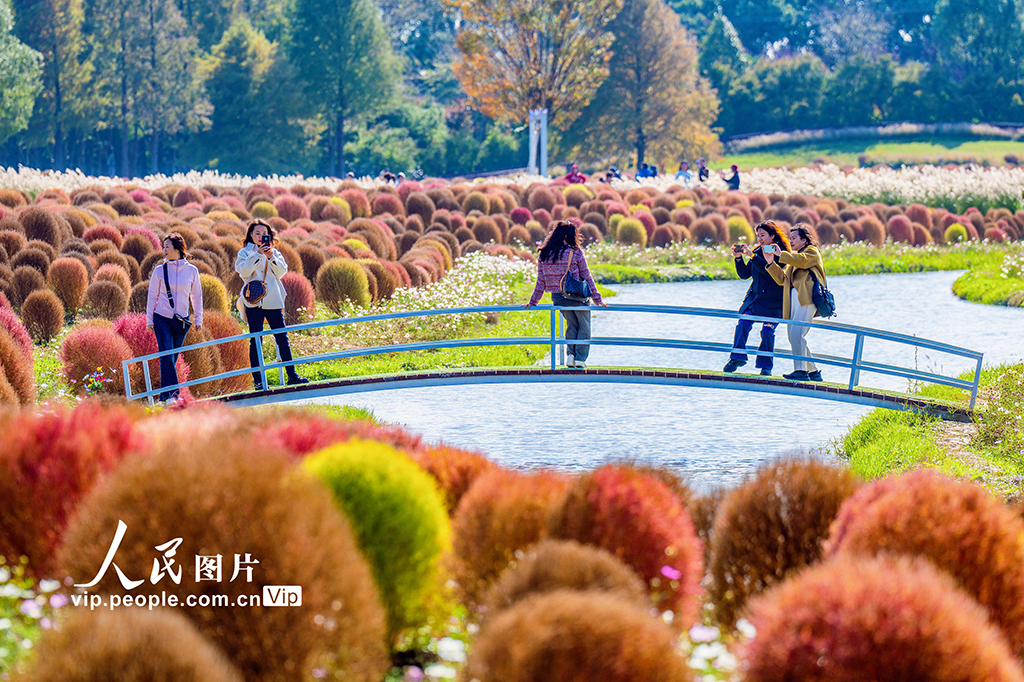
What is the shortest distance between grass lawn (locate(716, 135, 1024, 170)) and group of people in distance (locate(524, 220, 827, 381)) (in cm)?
4720

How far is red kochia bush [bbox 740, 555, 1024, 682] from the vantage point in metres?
3.49

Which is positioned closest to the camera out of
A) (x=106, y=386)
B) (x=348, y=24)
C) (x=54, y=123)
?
(x=106, y=386)

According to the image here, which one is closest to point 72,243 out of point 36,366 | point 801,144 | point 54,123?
point 36,366

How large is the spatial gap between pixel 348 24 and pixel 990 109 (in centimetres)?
3733

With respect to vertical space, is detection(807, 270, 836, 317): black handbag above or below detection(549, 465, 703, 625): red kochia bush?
above

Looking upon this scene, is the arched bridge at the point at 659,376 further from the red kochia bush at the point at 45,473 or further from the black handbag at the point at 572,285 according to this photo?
the red kochia bush at the point at 45,473

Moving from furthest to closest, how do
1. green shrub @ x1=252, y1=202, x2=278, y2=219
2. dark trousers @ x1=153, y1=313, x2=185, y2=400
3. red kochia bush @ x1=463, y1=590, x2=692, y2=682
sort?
1. green shrub @ x1=252, y1=202, x2=278, y2=219
2. dark trousers @ x1=153, y1=313, x2=185, y2=400
3. red kochia bush @ x1=463, y1=590, x2=692, y2=682

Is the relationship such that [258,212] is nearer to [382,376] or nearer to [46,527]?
[382,376]

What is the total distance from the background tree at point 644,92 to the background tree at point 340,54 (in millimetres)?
11340

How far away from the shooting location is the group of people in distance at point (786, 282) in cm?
1131

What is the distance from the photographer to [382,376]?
12.6 m

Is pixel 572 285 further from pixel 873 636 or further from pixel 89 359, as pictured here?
pixel 873 636

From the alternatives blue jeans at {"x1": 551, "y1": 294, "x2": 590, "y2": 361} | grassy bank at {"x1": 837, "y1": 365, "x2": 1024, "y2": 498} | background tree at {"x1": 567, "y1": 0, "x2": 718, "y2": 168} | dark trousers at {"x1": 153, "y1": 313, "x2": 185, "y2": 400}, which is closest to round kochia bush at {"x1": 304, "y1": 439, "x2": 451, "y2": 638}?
grassy bank at {"x1": 837, "y1": 365, "x2": 1024, "y2": 498}

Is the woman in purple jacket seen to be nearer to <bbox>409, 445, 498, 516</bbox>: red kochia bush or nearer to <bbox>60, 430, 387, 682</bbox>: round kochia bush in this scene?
<bbox>409, 445, 498, 516</bbox>: red kochia bush
